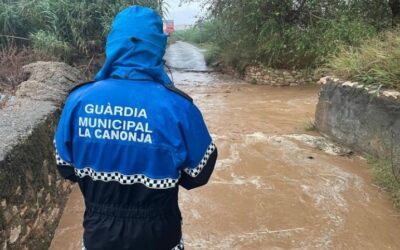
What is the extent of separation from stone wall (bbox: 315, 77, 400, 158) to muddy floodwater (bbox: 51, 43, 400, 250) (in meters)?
0.28

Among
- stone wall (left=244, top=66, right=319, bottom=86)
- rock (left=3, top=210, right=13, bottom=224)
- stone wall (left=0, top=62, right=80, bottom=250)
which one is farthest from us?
stone wall (left=244, top=66, right=319, bottom=86)

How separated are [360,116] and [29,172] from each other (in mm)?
4268

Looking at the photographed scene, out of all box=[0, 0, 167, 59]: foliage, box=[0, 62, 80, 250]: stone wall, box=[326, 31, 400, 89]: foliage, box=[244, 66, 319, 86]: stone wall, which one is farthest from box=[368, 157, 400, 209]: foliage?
box=[244, 66, 319, 86]: stone wall

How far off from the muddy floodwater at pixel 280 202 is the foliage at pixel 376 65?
106 cm

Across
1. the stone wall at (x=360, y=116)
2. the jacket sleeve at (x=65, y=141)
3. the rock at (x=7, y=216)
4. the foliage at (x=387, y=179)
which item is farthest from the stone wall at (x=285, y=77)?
the jacket sleeve at (x=65, y=141)

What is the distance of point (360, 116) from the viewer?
574cm

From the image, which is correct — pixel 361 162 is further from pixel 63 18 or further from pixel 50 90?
pixel 63 18

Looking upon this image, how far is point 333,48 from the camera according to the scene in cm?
1112

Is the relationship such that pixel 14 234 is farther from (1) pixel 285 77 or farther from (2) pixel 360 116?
(1) pixel 285 77

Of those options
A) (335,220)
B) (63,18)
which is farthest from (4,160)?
(63,18)

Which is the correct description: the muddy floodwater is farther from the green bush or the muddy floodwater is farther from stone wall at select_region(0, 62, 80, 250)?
the green bush

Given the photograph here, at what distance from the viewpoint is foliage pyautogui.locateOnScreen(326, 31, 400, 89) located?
5.39 meters

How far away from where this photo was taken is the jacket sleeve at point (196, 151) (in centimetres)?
178

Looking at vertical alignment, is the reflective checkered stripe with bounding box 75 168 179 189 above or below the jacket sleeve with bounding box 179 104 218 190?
below
